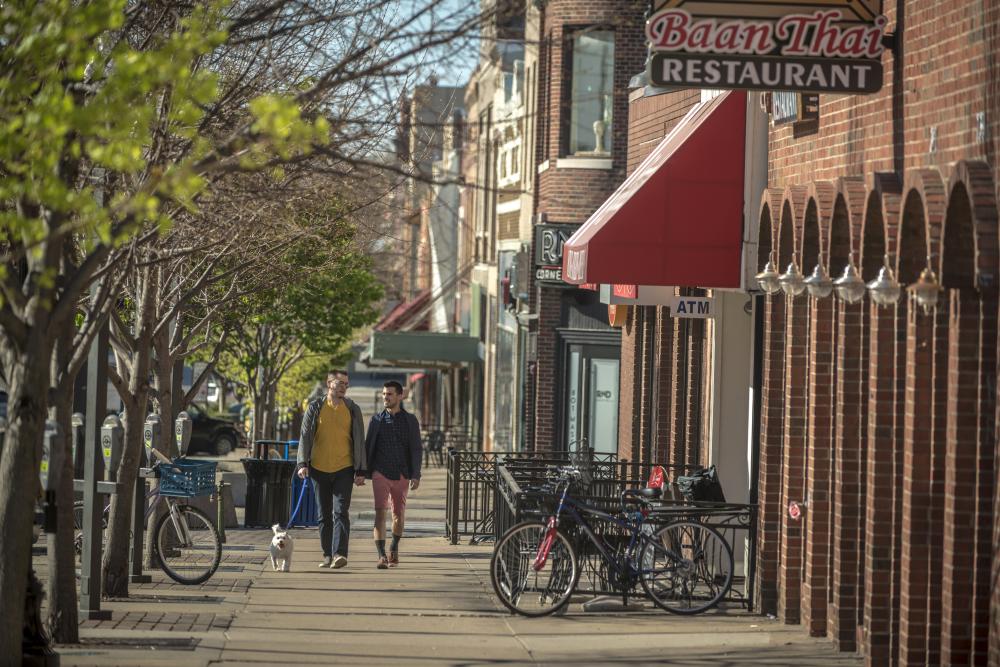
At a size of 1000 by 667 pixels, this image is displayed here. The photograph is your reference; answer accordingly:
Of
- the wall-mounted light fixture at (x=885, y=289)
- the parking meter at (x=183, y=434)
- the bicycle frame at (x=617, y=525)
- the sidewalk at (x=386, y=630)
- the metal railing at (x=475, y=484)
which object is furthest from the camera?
the metal railing at (x=475, y=484)

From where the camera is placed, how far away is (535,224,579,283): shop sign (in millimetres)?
24609

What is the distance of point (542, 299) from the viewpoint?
2619 centimetres

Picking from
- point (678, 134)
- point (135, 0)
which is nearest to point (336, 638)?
point (135, 0)

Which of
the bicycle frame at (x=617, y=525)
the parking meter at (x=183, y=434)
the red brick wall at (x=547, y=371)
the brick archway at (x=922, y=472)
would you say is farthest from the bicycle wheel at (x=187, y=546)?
the red brick wall at (x=547, y=371)

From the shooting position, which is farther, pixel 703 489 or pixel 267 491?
pixel 267 491

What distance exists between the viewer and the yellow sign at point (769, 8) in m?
9.93

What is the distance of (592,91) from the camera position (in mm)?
24719

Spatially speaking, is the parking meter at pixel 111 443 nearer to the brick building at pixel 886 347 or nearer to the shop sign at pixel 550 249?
the brick building at pixel 886 347

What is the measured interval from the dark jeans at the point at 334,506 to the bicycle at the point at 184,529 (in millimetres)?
1234

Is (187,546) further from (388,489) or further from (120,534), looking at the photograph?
(388,489)

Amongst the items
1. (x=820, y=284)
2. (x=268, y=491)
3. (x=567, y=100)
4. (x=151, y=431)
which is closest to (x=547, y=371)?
(x=567, y=100)

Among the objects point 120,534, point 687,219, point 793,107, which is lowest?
point 120,534

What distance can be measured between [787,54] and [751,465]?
15.0ft

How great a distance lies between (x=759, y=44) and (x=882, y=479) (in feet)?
9.23
